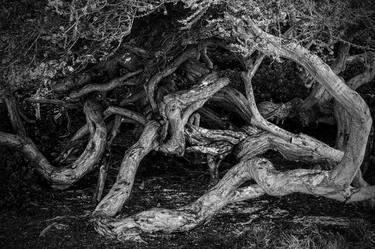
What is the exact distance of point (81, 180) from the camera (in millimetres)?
8172

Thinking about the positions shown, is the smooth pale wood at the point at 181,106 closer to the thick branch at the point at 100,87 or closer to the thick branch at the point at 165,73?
the thick branch at the point at 165,73

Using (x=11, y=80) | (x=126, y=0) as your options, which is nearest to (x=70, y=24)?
(x=126, y=0)

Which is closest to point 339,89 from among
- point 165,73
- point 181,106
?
point 181,106

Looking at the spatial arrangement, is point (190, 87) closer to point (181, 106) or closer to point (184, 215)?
point (181, 106)

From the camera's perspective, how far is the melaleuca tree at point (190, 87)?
5473 millimetres

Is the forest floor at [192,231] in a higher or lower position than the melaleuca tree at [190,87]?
lower

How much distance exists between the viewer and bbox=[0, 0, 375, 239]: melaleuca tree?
5.47 m

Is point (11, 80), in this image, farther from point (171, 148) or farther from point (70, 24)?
point (171, 148)

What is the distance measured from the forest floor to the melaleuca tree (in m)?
0.33

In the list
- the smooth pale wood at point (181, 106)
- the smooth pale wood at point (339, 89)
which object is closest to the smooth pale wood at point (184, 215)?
the smooth pale wood at point (181, 106)

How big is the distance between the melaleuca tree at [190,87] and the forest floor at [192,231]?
0.33 m

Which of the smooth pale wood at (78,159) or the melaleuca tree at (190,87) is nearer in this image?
the melaleuca tree at (190,87)

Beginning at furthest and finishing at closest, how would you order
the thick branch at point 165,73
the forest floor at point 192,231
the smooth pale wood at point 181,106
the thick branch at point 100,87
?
the thick branch at point 100,87, the thick branch at point 165,73, the smooth pale wood at point 181,106, the forest floor at point 192,231

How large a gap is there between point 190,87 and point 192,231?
235 centimetres
